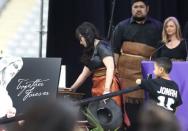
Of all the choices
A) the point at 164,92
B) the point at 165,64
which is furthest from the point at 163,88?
the point at 165,64

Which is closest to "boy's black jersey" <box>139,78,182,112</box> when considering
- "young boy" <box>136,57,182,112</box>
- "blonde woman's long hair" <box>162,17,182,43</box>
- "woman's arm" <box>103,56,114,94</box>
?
"young boy" <box>136,57,182,112</box>

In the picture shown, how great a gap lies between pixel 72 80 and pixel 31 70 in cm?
228

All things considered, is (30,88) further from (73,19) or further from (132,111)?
(73,19)

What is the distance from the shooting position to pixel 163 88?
4.36 meters

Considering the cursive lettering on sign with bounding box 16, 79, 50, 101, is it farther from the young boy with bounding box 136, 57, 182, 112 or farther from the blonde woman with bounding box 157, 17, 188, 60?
the blonde woman with bounding box 157, 17, 188, 60

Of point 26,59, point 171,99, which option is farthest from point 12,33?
point 171,99

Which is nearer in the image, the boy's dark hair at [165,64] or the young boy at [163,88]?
the young boy at [163,88]

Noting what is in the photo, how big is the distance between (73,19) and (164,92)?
2.81 metres

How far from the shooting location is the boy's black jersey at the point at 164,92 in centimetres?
436

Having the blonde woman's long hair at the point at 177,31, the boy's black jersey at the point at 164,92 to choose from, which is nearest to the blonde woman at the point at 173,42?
the blonde woman's long hair at the point at 177,31

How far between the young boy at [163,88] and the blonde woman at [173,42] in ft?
2.19

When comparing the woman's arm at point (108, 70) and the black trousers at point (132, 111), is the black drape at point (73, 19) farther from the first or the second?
the woman's arm at point (108, 70)

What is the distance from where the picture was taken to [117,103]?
16.9 feet

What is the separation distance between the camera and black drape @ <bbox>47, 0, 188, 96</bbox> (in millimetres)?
6805
